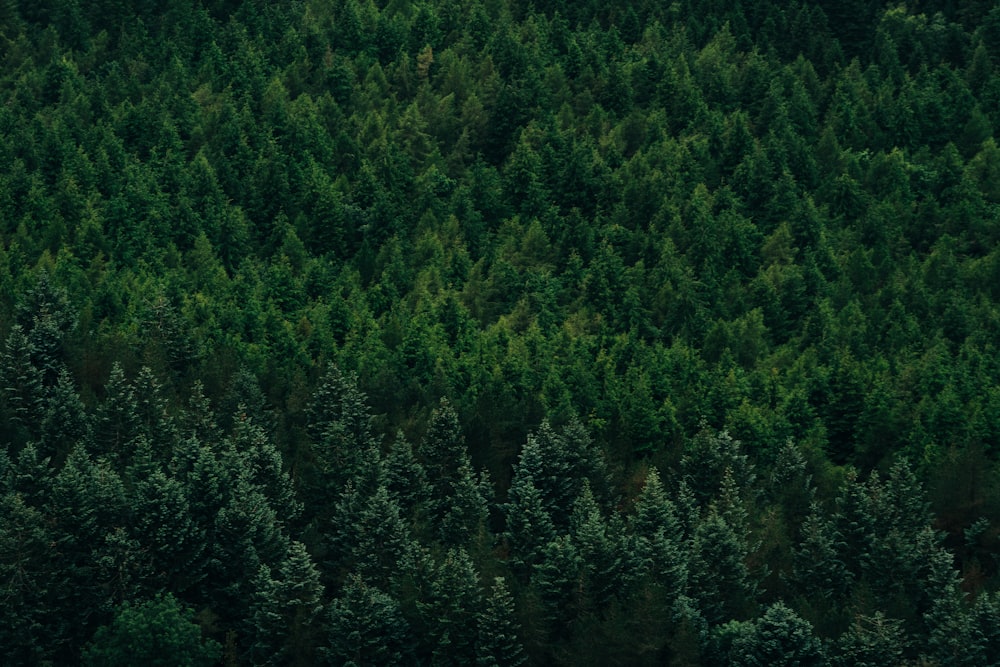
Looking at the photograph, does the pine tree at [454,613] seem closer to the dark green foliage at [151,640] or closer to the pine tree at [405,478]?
the dark green foliage at [151,640]

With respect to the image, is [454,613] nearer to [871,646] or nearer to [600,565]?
[600,565]

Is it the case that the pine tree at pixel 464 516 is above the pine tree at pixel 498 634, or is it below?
below

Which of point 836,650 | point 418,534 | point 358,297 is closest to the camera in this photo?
point 836,650

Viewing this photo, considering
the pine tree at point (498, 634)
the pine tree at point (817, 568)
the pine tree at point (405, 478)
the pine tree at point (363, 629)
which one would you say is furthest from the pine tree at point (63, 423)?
the pine tree at point (817, 568)

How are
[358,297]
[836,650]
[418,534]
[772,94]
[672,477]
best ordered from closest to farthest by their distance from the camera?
1. [836,650]
2. [418,534]
3. [672,477]
4. [358,297]
5. [772,94]

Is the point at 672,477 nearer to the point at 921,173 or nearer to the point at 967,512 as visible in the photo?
the point at 967,512

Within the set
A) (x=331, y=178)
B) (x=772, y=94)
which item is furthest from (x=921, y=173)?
(x=331, y=178)

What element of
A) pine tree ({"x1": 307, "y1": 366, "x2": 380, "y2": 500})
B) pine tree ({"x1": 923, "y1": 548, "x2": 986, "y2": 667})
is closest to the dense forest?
pine tree ({"x1": 923, "y1": 548, "x2": 986, "y2": 667})
